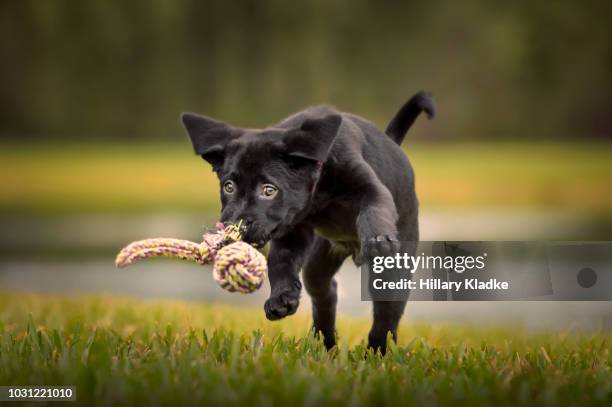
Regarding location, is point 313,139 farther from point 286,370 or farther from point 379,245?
point 286,370

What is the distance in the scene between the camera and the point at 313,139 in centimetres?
388

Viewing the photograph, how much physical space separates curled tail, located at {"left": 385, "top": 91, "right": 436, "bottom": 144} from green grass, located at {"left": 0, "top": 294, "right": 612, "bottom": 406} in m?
1.30

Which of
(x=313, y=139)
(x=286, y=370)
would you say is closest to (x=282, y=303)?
(x=286, y=370)

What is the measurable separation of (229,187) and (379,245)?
2.42 feet

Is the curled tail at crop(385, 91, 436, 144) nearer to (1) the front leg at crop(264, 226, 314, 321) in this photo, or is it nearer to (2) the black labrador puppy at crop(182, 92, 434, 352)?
(2) the black labrador puppy at crop(182, 92, 434, 352)

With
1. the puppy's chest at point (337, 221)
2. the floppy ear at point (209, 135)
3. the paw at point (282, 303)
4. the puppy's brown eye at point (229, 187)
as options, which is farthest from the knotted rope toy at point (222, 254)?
the puppy's chest at point (337, 221)

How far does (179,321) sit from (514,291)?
8.16 ft

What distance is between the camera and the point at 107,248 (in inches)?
605

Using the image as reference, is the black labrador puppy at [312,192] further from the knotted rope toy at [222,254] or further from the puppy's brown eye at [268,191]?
the knotted rope toy at [222,254]

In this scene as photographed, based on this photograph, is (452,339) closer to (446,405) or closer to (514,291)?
(514,291)

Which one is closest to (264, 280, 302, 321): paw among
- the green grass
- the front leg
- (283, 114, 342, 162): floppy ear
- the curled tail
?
the front leg

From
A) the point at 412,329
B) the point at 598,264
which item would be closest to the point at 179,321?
the point at 412,329

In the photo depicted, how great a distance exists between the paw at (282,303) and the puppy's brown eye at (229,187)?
54 cm

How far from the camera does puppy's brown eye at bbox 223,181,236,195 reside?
12.2ft
